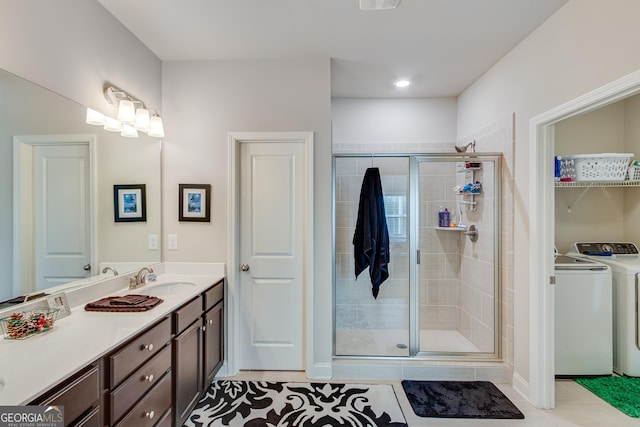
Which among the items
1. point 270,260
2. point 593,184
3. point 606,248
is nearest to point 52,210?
point 270,260

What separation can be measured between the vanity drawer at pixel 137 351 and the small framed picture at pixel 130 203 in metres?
0.97

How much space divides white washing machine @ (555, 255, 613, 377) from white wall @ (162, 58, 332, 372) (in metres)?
1.98

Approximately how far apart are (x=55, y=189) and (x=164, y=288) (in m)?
1.02

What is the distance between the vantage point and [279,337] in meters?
2.61

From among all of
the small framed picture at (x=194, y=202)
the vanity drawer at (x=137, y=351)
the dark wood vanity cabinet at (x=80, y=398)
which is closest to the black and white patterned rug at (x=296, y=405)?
the vanity drawer at (x=137, y=351)

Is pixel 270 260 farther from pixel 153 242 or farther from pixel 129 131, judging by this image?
pixel 129 131

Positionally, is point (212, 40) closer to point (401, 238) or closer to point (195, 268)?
point (195, 268)

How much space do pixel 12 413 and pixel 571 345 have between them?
350 centimetres

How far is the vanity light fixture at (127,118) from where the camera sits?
1.96m

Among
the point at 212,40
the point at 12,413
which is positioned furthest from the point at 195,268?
the point at 212,40

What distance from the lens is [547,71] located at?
204 centimetres

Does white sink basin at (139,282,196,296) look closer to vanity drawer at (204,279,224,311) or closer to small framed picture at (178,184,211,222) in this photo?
vanity drawer at (204,279,224,311)

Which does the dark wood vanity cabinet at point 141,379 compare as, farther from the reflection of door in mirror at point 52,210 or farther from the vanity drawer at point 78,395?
the reflection of door in mirror at point 52,210

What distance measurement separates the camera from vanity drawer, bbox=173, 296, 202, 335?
1780 mm
